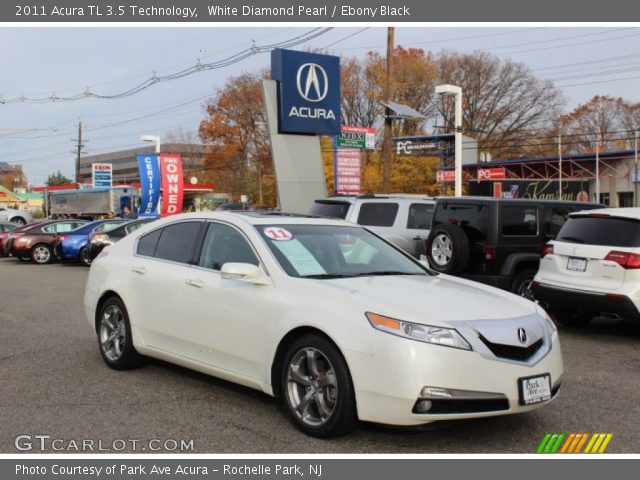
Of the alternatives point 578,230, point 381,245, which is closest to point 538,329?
point 381,245

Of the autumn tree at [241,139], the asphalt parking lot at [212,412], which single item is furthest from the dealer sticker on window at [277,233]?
the autumn tree at [241,139]

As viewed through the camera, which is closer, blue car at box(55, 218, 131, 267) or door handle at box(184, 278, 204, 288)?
door handle at box(184, 278, 204, 288)

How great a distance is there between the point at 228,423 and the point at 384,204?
27.2 feet

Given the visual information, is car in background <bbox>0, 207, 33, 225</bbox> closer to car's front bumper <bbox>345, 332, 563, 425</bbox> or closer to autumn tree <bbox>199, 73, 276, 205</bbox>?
autumn tree <bbox>199, 73, 276, 205</bbox>

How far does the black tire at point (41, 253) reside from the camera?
2320 centimetres

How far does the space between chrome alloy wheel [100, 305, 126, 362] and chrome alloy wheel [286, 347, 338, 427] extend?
2423mm

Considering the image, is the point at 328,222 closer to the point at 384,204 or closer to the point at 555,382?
the point at 555,382

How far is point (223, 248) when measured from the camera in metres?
5.81

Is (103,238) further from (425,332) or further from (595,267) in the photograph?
(425,332)

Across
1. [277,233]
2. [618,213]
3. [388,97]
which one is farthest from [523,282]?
[388,97]

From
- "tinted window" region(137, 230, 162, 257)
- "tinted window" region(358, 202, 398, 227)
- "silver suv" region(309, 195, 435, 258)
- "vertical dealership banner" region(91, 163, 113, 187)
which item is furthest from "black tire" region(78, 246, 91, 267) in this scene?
"vertical dealership banner" region(91, 163, 113, 187)

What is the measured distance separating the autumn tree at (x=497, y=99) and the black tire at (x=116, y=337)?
52532mm

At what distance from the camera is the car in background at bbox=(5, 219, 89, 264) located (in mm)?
23109

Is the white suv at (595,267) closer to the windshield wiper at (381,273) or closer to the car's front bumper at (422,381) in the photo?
the windshield wiper at (381,273)
